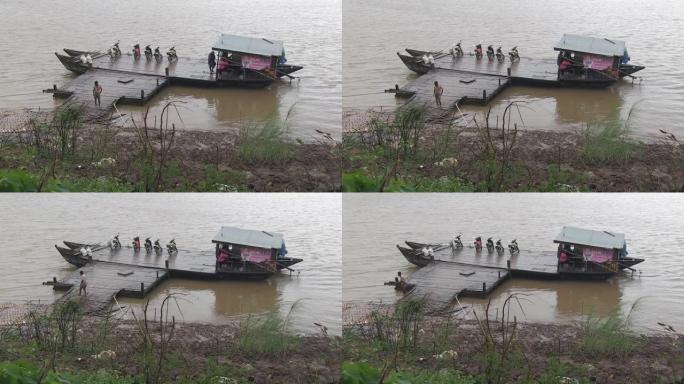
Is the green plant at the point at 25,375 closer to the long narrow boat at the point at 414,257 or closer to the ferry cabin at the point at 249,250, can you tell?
the ferry cabin at the point at 249,250

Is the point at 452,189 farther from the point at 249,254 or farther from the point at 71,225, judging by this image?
the point at 71,225

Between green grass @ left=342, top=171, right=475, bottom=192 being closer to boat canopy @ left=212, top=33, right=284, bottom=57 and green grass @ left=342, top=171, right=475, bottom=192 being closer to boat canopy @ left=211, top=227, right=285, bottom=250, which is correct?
boat canopy @ left=211, top=227, right=285, bottom=250

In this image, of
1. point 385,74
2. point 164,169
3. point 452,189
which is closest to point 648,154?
point 452,189

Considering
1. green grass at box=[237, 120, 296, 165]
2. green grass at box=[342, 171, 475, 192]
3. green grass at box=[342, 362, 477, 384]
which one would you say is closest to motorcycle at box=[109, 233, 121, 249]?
green grass at box=[237, 120, 296, 165]

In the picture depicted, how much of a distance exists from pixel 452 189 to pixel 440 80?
2.49 m

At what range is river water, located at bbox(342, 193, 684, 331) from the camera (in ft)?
39.9

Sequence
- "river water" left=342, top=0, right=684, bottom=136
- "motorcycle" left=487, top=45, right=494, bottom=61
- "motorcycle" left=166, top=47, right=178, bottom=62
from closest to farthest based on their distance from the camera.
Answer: "river water" left=342, top=0, right=684, bottom=136 < "motorcycle" left=487, top=45, right=494, bottom=61 < "motorcycle" left=166, top=47, right=178, bottom=62

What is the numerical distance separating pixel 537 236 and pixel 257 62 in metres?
3.07

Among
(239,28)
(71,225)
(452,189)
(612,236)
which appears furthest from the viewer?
(239,28)

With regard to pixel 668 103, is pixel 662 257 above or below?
below

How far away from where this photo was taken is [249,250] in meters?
12.6

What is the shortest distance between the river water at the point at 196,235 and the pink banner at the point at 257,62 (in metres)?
1.21

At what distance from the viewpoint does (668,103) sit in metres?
13.5

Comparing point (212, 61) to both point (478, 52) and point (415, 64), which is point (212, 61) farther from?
point (478, 52)
